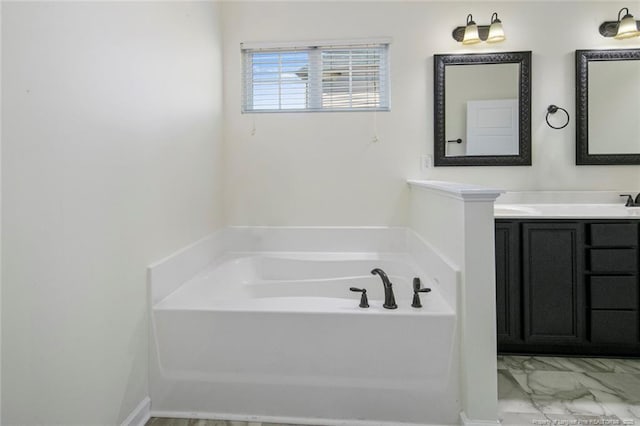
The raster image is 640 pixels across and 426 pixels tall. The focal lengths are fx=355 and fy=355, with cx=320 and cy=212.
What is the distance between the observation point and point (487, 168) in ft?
8.52

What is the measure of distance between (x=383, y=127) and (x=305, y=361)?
69.7 inches

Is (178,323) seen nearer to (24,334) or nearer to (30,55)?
(24,334)

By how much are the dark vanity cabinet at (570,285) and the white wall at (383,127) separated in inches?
23.0

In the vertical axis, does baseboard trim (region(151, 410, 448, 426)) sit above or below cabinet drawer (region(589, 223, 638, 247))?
below

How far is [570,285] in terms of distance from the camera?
2.09 meters

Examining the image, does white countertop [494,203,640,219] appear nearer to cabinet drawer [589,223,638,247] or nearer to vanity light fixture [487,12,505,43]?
cabinet drawer [589,223,638,247]

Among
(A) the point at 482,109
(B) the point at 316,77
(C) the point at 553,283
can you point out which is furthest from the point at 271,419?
(A) the point at 482,109

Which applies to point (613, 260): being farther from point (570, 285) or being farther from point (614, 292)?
point (570, 285)

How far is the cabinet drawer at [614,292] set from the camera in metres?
2.07

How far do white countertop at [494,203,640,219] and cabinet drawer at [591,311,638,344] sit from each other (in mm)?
569

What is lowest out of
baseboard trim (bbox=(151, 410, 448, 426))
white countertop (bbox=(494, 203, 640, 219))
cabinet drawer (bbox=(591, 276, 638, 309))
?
baseboard trim (bbox=(151, 410, 448, 426))

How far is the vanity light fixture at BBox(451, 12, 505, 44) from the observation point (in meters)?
2.45

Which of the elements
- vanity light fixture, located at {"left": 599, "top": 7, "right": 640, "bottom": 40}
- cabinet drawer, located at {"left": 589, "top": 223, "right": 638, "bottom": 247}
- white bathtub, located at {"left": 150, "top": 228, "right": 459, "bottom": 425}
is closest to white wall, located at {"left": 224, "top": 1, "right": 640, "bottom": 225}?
vanity light fixture, located at {"left": 599, "top": 7, "right": 640, "bottom": 40}

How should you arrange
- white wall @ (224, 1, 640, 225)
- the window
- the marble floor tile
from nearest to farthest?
the marble floor tile
white wall @ (224, 1, 640, 225)
the window
